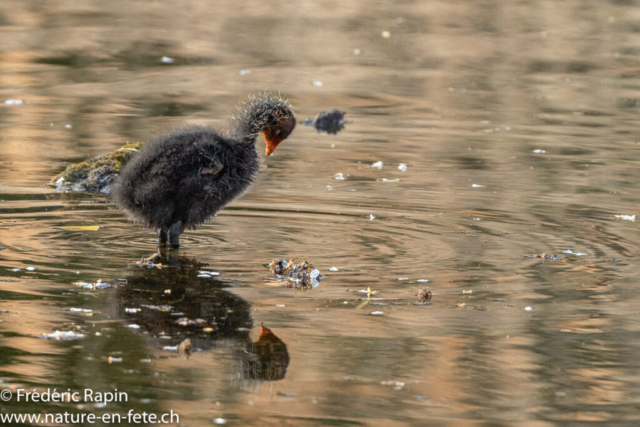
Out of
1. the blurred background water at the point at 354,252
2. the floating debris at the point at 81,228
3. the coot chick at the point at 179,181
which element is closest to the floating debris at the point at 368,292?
the blurred background water at the point at 354,252

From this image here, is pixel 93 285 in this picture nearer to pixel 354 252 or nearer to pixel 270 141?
pixel 354 252

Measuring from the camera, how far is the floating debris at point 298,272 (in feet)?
22.8

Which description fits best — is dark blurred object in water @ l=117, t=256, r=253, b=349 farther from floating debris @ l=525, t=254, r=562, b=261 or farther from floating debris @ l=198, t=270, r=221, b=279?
floating debris @ l=525, t=254, r=562, b=261

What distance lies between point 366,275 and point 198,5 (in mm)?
20806

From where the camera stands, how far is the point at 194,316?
20.2ft

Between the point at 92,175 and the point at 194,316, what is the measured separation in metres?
4.47

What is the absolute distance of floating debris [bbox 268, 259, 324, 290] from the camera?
695cm

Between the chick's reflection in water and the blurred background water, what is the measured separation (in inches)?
0.9

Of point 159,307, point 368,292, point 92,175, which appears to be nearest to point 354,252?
point 368,292

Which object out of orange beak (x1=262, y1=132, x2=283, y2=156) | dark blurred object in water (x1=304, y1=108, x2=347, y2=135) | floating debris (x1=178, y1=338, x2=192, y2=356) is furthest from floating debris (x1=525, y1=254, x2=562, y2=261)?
dark blurred object in water (x1=304, y1=108, x2=347, y2=135)

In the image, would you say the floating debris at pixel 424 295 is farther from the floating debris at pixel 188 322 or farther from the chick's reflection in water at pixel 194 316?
the floating debris at pixel 188 322

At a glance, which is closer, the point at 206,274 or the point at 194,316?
the point at 194,316

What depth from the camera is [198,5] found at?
87.1 feet

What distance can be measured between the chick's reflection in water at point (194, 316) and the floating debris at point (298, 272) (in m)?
0.48
